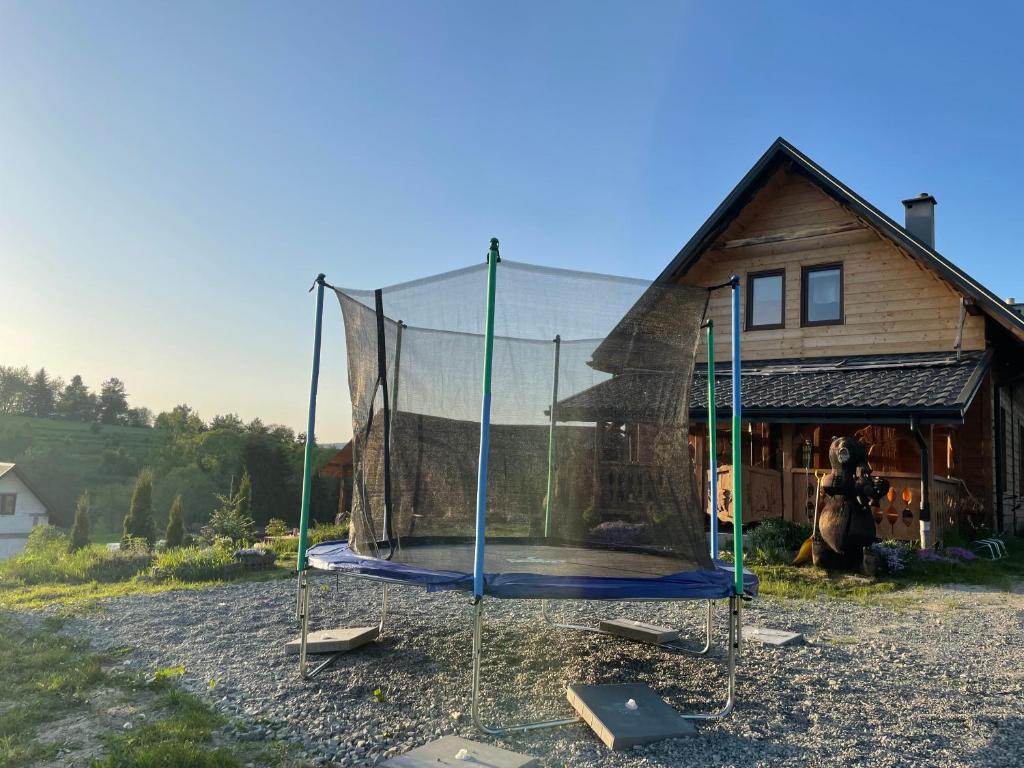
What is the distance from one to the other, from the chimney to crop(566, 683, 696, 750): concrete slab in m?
12.0

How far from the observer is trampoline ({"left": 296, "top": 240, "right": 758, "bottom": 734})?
3.58 metres

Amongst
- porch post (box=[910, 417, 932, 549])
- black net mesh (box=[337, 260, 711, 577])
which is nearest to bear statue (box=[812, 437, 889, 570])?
porch post (box=[910, 417, 932, 549])

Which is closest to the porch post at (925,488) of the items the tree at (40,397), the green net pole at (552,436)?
the green net pole at (552,436)

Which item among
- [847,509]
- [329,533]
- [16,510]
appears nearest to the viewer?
[847,509]

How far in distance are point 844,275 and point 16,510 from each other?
4439cm

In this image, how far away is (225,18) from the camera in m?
6.20

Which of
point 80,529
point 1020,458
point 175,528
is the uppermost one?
point 1020,458

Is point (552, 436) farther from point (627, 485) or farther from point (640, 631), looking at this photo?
point (640, 631)

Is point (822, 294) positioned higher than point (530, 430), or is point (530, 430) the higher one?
point (822, 294)

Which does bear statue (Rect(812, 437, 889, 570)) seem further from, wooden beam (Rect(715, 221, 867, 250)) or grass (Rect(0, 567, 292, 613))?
grass (Rect(0, 567, 292, 613))

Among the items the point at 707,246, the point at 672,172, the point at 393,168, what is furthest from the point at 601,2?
the point at 707,246

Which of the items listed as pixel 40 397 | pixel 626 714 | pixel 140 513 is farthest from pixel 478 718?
pixel 40 397

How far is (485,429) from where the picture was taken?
124 inches

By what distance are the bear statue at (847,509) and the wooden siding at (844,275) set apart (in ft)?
11.9
